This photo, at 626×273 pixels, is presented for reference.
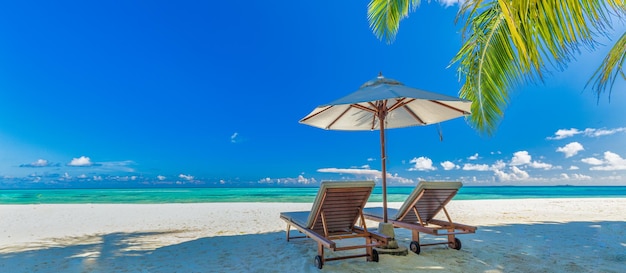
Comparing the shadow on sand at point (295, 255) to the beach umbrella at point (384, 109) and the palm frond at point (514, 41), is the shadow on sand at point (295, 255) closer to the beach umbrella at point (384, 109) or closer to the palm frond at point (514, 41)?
the beach umbrella at point (384, 109)

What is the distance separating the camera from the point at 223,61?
33.7 metres

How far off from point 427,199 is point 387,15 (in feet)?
9.17

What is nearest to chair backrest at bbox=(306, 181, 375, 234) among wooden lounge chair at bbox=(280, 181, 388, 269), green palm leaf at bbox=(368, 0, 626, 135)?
wooden lounge chair at bbox=(280, 181, 388, 269)

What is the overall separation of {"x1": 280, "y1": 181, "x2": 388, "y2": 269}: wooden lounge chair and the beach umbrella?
0.51 m

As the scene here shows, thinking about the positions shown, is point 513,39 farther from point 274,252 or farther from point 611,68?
point 274,252

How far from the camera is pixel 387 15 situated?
194 inches

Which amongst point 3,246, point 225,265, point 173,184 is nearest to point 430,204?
point 225,265

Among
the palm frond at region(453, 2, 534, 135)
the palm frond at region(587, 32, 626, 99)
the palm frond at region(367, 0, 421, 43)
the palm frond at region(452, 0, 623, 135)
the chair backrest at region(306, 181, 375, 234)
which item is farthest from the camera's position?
the palm frond at region(367, 0, 421, 43)

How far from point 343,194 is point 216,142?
157 ft

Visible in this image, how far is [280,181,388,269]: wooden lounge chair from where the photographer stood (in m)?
3.31

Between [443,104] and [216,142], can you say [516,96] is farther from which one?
[216,142]

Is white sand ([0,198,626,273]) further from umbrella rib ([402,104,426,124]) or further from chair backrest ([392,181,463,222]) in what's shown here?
umbrella rib ([402,104,426,124])

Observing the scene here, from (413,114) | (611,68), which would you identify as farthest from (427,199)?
(611,68)

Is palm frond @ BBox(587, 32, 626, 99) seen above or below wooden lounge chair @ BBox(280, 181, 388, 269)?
above
